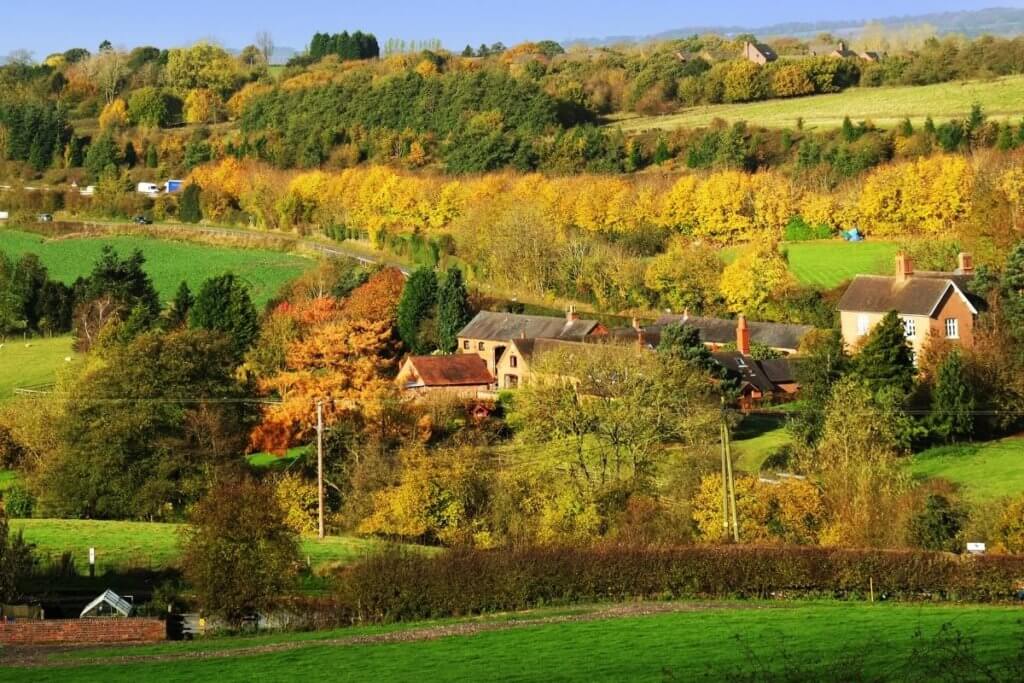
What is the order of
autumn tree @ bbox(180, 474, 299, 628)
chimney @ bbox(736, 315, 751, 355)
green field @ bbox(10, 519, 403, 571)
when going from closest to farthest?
1. autumn tree @ bbox(180, 474, 299, 628)
2. green field @ bbox(10, 519, 403, 571)
3. chimney @ bbox(736, 315, 751, 355)

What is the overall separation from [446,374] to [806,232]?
21135 millimetres

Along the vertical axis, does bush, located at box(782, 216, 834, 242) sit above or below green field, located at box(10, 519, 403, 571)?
above

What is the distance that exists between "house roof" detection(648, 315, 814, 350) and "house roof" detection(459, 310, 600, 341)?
2463 millimetres

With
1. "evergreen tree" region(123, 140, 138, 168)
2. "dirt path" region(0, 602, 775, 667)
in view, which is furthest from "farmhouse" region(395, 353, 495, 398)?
"evergreen tree" region(123, 140, 138, 168)

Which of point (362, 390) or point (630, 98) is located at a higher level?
point (630, 98)

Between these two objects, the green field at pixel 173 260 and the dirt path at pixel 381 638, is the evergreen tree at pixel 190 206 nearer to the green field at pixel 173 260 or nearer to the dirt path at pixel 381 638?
the green field at pixel 173 260

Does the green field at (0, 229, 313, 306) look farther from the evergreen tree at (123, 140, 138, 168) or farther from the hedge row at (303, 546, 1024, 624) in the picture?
the hedge row at (303, 546, 1024, 624)

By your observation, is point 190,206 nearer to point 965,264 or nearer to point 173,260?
point 173,260

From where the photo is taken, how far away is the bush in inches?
2554

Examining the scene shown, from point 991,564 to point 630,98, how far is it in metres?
73.4

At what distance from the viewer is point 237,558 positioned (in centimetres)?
2595

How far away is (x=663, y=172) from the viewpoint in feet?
254

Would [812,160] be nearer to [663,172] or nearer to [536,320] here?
[663,172]

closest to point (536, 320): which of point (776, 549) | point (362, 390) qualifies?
point (362, 390)
